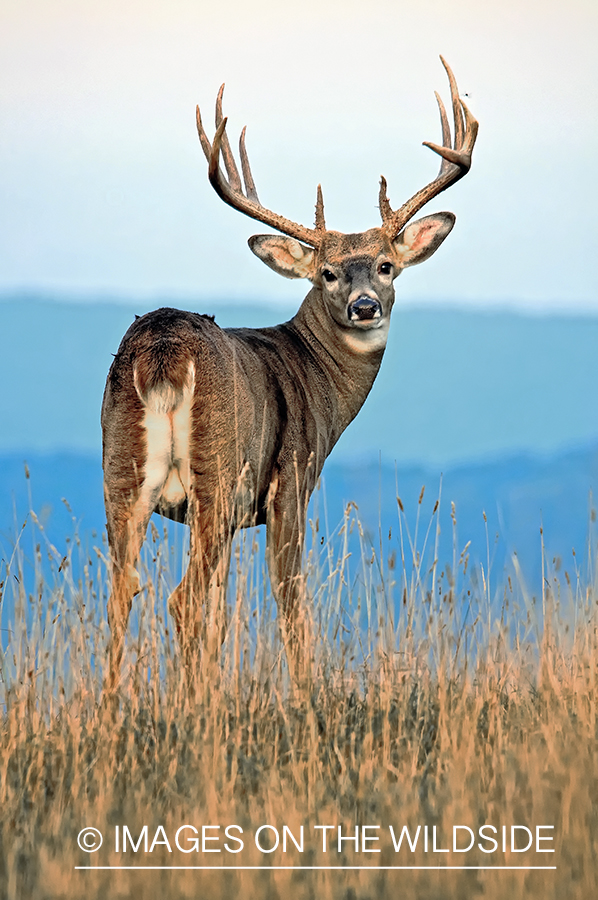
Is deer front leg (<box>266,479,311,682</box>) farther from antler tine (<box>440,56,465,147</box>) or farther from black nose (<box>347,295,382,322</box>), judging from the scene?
antler tine (<box>440,56,465,147</box>)

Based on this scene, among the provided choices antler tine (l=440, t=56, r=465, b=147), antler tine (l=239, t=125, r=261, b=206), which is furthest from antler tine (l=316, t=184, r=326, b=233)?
antler tine (l=440, t=56, r=465, b=147)

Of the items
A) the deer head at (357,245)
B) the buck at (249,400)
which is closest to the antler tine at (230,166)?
the buck at (249,400)

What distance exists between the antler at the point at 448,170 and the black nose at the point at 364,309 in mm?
886

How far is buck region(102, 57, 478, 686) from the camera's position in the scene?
5988 millimetres

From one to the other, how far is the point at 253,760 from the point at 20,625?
51.5 inches

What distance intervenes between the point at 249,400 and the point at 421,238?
2126 mm

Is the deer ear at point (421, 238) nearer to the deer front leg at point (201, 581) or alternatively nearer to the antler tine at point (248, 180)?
the antler tine at point (248, 180)

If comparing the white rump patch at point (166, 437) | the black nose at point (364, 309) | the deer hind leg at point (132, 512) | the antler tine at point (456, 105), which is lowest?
the deer hind leg at point (132, 512)

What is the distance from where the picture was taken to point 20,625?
5.26m

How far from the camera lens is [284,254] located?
25.6 feet

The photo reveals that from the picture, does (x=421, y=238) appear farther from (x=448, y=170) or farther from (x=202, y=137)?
(x=202, y=137)

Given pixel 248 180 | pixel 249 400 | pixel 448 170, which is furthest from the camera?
pixel 248 180

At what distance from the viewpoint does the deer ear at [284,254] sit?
775cm

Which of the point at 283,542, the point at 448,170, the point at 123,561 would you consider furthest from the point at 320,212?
the point at 123,561
